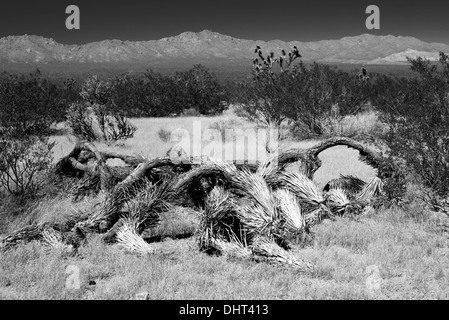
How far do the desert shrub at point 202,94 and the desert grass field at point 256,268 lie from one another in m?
19.5

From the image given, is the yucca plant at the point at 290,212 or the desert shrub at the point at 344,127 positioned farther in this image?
the desert shrub at the point at 344,127

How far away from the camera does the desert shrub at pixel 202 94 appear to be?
82.0 feet

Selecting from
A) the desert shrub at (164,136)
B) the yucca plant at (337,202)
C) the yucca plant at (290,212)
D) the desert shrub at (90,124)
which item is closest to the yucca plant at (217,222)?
the yucca plant at (290,212)

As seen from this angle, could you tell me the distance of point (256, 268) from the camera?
4430 mm

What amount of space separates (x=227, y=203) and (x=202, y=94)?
20662 mm

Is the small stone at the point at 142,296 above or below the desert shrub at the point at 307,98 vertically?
below

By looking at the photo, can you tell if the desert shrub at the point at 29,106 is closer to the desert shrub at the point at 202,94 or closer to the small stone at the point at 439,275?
the desert shrub at the point at 202,94

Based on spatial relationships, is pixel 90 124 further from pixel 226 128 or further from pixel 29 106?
pixel 226 128

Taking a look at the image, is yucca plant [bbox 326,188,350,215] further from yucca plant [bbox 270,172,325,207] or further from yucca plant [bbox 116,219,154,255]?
yucca plant [bbox 116,219,154,255]

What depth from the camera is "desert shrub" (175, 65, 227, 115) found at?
24984 millimetres

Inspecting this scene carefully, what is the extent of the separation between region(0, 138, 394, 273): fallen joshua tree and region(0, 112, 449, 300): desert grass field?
151 millimetres
